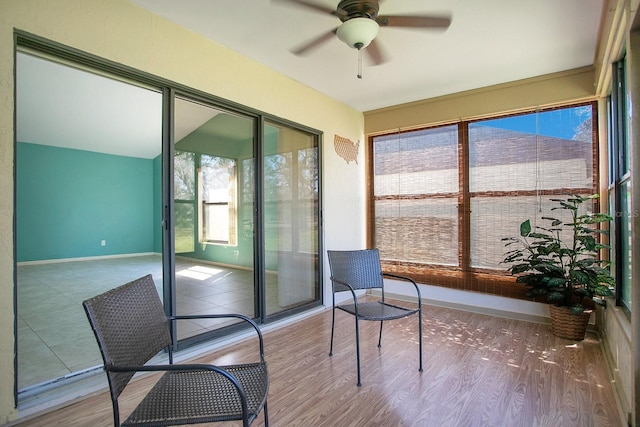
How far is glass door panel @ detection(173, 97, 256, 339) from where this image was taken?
2.70m

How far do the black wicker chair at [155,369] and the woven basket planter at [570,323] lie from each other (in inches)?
118

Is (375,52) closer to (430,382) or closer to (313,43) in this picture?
(313,43)

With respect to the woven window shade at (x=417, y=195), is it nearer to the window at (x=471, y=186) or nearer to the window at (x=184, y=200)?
the window at (x=471, y=186)

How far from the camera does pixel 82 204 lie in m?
7.37

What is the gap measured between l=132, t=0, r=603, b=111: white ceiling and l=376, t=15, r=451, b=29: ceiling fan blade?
11 centimetres

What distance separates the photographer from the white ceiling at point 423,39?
92.1 inches

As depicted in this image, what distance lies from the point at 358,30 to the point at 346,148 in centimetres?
239

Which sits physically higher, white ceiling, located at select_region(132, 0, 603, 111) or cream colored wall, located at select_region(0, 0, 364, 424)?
white ceiling, located at select_region(132, 0, 603, 111)

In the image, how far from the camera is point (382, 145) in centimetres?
473

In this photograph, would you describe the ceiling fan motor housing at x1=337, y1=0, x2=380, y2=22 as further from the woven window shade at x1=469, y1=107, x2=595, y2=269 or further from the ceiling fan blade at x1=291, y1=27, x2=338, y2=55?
the woven window shade at x1=469, y1=107, x2=595, y2=269

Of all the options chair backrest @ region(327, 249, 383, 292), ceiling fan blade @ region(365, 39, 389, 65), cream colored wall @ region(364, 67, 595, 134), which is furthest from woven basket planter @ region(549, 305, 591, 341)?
ceiling fan blade @ region(365, 39, 389, 65)

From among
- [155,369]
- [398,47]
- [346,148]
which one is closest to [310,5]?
[398,47]

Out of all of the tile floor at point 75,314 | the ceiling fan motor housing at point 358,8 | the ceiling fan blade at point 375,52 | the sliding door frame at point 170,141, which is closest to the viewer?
the sliding door frame at point 170,141

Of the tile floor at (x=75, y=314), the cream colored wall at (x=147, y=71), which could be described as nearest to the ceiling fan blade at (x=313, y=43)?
the cream colored wall at (x=147, y=71)
